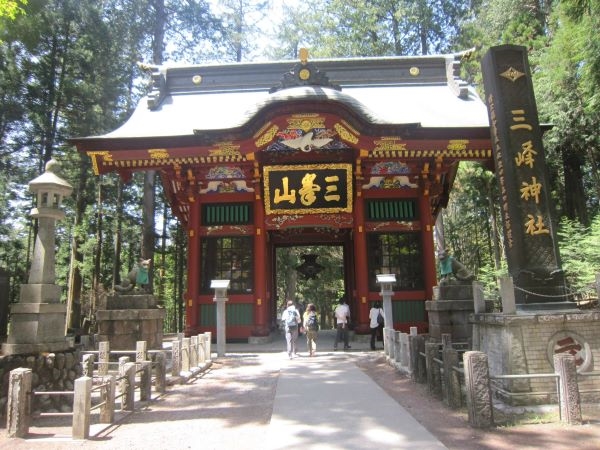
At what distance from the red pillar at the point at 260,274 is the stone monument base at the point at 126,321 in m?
3.46

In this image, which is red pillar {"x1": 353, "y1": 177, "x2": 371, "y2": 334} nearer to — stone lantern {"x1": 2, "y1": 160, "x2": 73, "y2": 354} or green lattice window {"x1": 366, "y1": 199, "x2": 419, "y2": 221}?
green lattice window {"x1": 366, "y1": 199, "x2": 419, "y2": 221}

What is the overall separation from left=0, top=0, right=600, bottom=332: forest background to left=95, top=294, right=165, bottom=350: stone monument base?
6.86m

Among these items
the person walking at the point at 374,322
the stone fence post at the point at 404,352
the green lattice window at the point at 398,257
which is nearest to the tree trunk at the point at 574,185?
the green lattice window at the point at 398,257

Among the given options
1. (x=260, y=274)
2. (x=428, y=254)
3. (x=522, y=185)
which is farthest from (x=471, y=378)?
(x=260, y=274)

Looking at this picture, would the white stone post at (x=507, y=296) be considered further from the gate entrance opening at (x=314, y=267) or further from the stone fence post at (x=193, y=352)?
the gate entrance opening at (x=314, y=267)

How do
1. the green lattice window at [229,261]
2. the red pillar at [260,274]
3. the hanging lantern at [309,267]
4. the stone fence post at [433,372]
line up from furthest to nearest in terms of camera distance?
the hanging lantern at [309,267]
the green lattice window at [229,261]
the red pillar at [260,274]
the stone fence post at [433,372]

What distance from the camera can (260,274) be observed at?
13078 millimetres

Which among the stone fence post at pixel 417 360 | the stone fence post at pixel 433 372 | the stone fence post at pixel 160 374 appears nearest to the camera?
the stone fence post at pixel 433 372

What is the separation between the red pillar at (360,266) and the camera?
12.7m

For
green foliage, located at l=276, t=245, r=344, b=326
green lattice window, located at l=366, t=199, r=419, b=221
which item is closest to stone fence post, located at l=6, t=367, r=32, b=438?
green lattice window, located at l=366, t=199, r=419, b=221

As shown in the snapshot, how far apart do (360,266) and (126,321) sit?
21.5 ft

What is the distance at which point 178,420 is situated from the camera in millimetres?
5543

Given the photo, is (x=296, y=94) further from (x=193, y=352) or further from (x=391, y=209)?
(x=193, y=352)

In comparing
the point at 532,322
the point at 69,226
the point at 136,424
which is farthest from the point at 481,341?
the point at 69,226
